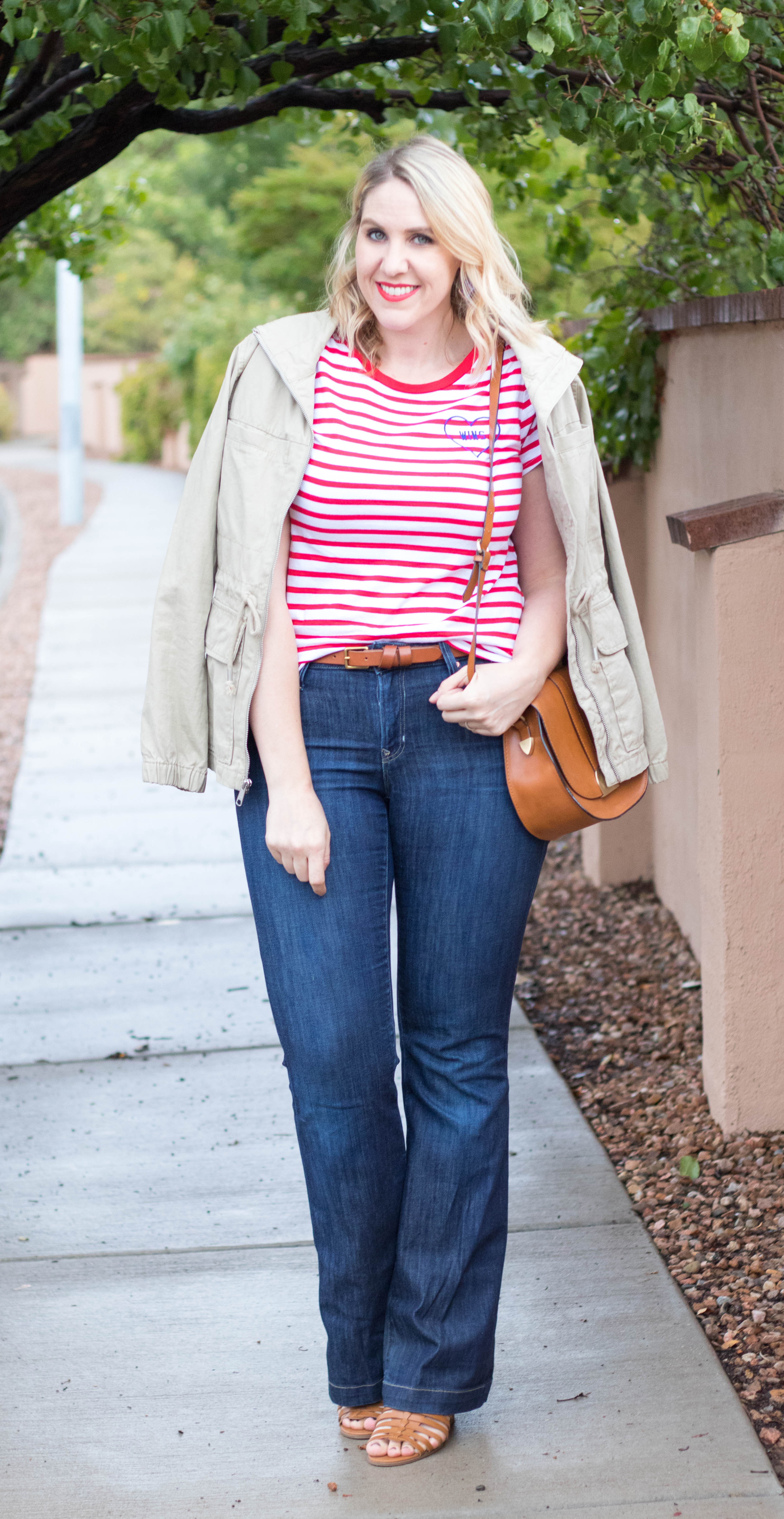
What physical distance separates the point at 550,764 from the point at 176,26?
1.68 meters

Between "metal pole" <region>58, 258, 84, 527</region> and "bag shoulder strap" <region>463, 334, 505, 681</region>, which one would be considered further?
"metal pole" <region>58, 258, 84, 527</region>

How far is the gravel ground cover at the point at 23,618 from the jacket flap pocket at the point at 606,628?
14.7 feet

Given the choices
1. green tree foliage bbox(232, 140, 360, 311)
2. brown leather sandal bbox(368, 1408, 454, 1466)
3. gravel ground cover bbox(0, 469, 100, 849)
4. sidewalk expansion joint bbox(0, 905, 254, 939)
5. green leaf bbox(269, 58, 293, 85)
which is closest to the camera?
brown leather sandal bbox(368, 1408, 454, 1466)

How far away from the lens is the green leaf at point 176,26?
304 cm

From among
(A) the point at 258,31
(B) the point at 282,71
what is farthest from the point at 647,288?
(A) the point at 258,31

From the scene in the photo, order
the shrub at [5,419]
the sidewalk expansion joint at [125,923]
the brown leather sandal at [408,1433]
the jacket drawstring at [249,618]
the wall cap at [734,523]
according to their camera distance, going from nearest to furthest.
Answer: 1. the jacket drawstring at [249,618]
2. the brown leather sandal at [408,1433]
3. the wall cap at [734,523]
4. the sidewalk expansion joint at [125,923]
5. the shrub at [5,419]

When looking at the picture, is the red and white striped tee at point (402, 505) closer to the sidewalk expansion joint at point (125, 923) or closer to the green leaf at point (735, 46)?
the green leaf at point (735, 46)

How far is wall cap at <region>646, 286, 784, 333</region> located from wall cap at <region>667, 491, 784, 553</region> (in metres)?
0.39

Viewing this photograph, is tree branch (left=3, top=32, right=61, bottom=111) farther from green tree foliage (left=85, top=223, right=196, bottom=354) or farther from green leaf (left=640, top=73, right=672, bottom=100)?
green tree foliage (left=85, top=223, right=196, bottom=354)

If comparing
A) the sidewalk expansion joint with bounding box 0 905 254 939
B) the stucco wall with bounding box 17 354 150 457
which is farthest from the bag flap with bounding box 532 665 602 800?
the stucco wall with bounding box 17 354 150 457

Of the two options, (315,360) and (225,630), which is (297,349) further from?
(225,630)

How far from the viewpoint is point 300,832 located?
2.29 m

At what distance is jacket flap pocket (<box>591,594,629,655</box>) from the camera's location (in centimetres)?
240

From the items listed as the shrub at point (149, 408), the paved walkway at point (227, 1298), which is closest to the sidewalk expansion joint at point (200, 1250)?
the paved walkway at point (227, 1298)
